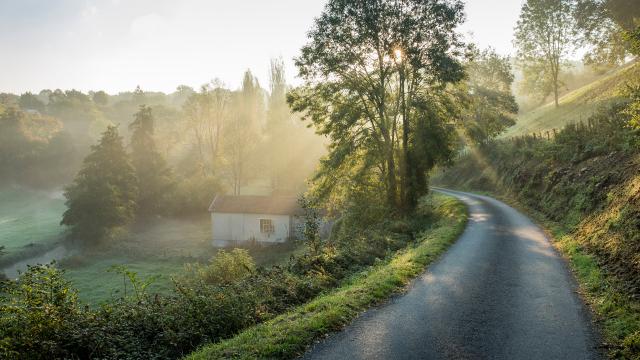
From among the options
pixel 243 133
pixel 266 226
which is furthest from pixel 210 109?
pixel 266 226

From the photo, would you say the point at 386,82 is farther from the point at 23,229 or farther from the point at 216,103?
the point at 23,229

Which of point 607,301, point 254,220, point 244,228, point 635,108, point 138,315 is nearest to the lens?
point 138,315

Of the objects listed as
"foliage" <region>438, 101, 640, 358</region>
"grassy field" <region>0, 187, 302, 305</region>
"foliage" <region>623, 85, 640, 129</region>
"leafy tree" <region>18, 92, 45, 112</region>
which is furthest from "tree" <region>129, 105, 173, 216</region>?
"leafy tree" <region>18, 92, 45, 112</region>

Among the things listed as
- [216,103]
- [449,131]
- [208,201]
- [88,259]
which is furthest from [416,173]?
[216,103]

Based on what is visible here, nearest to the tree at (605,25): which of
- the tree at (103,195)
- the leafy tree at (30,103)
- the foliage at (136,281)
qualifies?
the foliage at (136,281)

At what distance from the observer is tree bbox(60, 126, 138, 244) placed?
46.5m

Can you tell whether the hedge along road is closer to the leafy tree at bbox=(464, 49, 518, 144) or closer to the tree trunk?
the tree trunk

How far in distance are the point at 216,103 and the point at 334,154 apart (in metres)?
46.3

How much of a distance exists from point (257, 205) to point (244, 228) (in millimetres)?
2918

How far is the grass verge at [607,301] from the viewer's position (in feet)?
28.7

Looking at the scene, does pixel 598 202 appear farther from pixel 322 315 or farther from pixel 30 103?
pixel 30 103

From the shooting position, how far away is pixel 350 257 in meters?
18.1

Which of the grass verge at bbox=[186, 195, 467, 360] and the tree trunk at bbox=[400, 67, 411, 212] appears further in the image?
the tree trunk at bbox=[400, 67, 411, 212]

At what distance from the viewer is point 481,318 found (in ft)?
35.1
